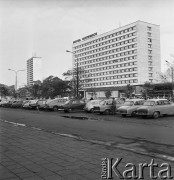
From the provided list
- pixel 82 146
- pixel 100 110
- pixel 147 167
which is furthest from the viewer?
pixel 100 110

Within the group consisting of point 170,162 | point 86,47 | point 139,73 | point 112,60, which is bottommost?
point 170,162

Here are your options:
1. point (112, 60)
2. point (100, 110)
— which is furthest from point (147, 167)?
point (112, 60)

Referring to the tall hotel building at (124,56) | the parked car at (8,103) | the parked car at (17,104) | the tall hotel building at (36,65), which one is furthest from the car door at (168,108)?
the tall hotel building at (124,56)

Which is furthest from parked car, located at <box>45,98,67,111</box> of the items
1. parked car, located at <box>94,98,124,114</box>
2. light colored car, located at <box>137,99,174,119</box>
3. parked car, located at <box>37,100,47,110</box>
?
light colored car, located at <box>137,99,174,119</box>

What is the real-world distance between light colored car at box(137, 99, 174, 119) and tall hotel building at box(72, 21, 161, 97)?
8649cm

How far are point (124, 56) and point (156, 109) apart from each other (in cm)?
10296

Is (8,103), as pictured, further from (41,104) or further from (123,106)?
(123,106)

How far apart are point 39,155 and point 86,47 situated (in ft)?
449

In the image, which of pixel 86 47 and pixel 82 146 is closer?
pixel 82 146

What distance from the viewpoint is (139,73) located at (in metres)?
113

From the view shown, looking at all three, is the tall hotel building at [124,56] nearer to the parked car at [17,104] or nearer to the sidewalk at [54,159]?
the parked car at [17,104]

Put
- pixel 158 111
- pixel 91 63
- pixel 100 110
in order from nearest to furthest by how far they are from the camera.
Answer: pixel 158 111, pixel 100 110, pixel 91 63

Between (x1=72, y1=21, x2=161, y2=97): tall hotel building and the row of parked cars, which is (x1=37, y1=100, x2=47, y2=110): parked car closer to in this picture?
the row of parked cars

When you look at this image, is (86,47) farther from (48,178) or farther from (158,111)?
(48,178)
